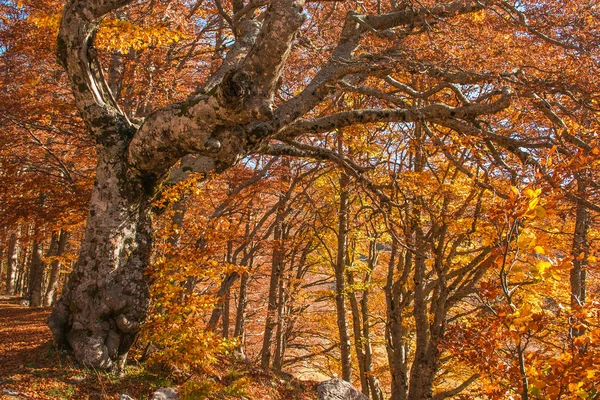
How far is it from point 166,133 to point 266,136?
1.02 m

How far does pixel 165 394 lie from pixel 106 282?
1364mm

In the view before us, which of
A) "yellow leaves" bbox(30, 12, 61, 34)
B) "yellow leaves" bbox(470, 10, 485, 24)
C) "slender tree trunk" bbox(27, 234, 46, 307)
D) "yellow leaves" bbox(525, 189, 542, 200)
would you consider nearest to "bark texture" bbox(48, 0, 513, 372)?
"yellow leaves" bbox(30, 12, 61, 34)

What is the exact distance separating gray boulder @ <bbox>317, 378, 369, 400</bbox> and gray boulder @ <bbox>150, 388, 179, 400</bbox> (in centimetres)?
275

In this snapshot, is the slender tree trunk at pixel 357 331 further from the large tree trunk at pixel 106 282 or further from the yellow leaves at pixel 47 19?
the yellow leaves at pixel 47 19

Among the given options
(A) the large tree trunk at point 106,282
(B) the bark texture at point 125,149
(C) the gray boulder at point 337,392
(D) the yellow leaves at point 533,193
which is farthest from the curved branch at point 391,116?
(C) the gray boulder at point 337,392

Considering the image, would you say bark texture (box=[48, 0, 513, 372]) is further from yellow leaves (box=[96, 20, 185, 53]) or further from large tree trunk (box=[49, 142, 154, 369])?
yellow leaves (box=[96, 20, 185, 53])

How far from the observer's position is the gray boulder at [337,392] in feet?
21.5

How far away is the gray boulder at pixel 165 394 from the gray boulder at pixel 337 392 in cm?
275

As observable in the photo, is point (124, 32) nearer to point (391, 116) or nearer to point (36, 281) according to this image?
point (391, 116)

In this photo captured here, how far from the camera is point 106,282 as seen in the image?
187 inches

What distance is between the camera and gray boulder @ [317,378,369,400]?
→ 655 cm

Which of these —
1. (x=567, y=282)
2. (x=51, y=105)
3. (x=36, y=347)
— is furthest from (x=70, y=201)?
(x=567, y=282)

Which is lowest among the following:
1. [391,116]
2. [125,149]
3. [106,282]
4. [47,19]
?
[106,282]

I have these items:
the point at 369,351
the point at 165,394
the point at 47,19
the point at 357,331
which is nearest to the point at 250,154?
the point at 165,394
